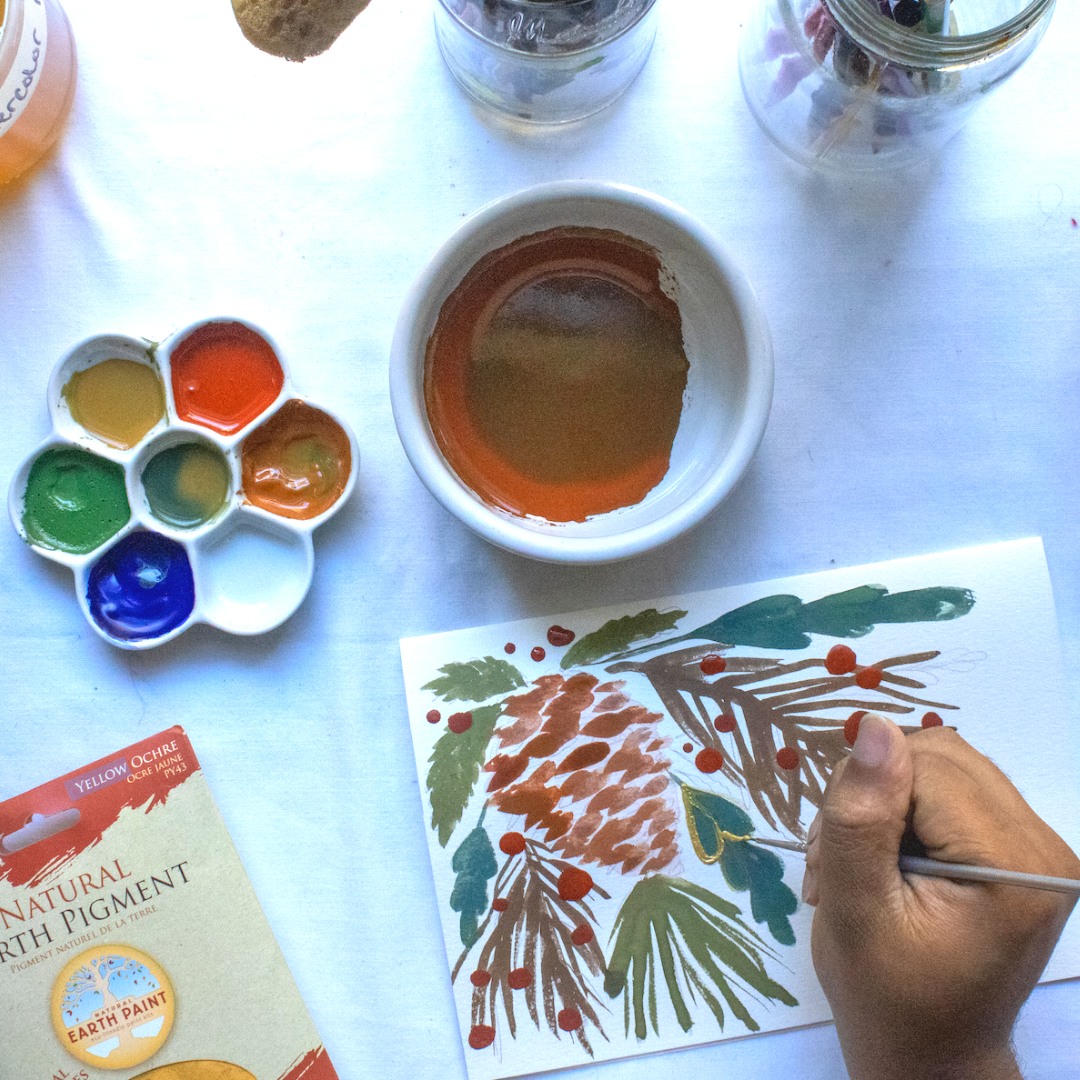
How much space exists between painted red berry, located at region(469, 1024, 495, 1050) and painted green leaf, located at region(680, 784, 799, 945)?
0.24m

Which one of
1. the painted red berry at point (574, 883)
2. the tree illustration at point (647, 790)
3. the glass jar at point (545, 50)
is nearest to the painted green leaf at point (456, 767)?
the tree illustration at point (647, 790)

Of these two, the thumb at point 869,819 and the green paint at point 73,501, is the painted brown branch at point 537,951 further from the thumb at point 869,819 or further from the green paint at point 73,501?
the green paint at point 73,501

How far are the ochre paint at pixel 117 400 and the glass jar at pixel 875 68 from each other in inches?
23.0

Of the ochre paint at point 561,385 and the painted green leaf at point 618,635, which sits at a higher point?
the ochre paint at point 561,385

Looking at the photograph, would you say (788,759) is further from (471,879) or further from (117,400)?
(117,400)

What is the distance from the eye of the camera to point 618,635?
0.81 metres

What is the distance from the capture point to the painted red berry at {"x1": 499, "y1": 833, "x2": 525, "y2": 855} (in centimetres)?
80

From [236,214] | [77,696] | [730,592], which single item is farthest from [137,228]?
[730,592]

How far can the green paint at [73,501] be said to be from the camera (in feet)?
2.62

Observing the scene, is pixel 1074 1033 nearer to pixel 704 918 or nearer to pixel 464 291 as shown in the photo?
pixel 704 918

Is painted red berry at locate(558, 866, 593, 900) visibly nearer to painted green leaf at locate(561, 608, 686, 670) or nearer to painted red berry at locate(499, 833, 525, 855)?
painted red berry at locate(499, 833, 525, 855)

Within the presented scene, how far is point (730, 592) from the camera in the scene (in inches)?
31.7

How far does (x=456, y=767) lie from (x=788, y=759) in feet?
0.95

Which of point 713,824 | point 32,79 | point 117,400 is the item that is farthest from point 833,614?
point 32,79
